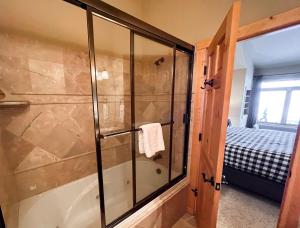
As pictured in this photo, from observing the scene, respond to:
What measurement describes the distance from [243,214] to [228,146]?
96 cm

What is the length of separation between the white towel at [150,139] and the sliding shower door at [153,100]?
0.23ft

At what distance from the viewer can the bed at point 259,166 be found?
189cm

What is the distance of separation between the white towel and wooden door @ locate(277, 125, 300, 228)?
3.61ft

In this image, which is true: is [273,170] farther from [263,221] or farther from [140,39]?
[140,39]

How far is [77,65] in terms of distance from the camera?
1603 millimetres

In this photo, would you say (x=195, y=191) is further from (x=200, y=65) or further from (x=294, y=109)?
(x=294, y=109)

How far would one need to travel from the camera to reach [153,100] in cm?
201

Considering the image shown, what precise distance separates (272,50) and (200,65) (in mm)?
3503

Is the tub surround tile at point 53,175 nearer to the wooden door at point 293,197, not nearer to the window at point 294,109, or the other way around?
the wooden door at point 293,197

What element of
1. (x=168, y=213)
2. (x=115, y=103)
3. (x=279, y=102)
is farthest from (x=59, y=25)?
(x=279, y=102)

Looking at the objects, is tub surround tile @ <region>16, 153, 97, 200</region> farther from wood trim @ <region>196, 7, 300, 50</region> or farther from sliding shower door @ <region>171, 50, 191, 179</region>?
Answer: wood trim @ <region>196, 7, 300, 50</region>

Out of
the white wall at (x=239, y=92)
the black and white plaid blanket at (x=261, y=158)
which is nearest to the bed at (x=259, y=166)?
the black and white plaid blanket at (x=261, y=158)

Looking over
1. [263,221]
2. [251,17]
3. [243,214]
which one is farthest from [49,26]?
[263,221]

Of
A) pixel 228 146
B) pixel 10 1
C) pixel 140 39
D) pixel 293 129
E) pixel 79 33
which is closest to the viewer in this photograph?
pixel 10 1
